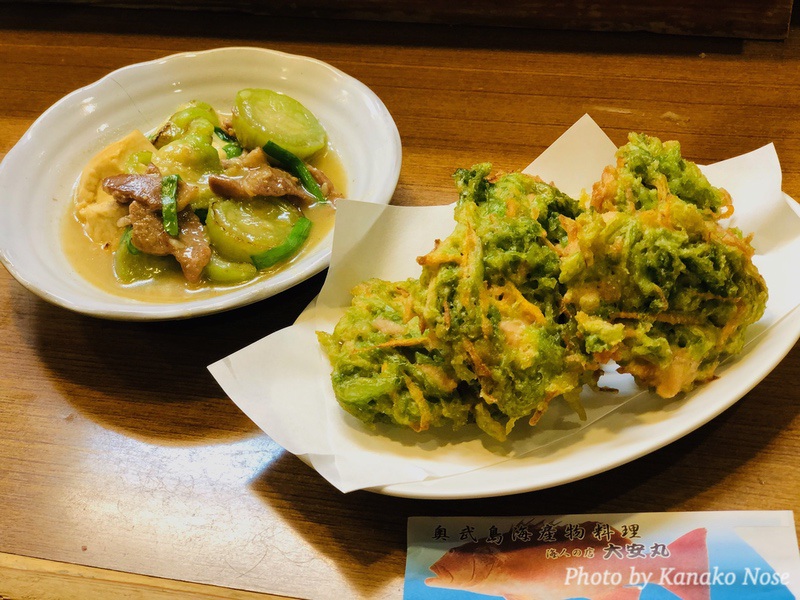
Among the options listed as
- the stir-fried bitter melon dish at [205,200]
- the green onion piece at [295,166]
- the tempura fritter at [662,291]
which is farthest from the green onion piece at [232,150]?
the tempura fritter at [662,291]

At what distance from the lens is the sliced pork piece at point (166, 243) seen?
2369 millimetres

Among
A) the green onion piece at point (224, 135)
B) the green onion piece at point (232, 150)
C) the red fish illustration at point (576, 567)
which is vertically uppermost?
the green onion piece at point (224, 135)

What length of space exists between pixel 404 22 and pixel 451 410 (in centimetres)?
265

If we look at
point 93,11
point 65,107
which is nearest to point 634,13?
point 65,107

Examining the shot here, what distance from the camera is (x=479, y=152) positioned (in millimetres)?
2871

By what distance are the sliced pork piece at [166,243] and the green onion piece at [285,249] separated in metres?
0.18

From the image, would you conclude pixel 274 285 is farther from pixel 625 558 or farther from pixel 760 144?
pixel 760 144

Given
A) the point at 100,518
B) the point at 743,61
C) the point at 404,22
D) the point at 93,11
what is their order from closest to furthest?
1. the point at 100,518
2. the point at 743,61
3. the point at 404,22
4. the point at 93,11

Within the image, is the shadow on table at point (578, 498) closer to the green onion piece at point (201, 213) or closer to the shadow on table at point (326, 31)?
the green onion piece at point (201, 213)

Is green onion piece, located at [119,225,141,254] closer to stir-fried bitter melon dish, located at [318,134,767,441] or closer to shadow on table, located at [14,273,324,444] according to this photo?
shadow on table, located at [14,273,324,444]

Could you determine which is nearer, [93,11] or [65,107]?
[65,107]

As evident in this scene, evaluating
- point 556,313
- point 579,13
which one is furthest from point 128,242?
point 579,13

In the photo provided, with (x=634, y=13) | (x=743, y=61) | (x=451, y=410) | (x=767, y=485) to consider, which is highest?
(x=634, y=13)

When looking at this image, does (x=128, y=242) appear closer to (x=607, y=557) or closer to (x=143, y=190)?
(x=143, y=190)
